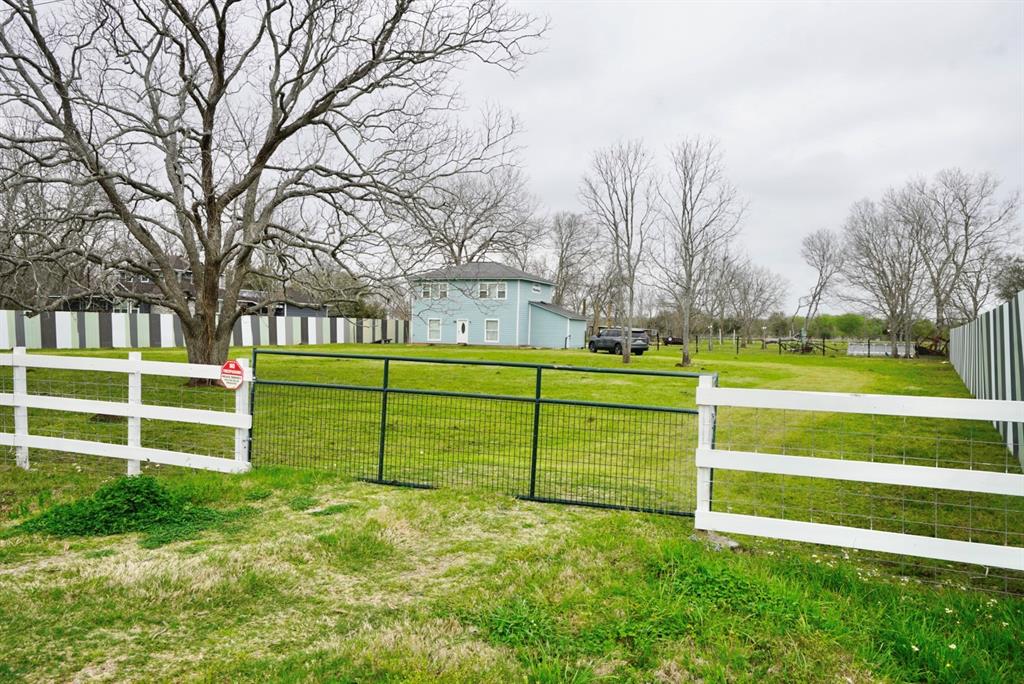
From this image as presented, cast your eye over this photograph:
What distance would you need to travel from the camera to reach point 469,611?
12.2ft

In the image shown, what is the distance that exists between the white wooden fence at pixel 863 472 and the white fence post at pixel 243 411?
473cm

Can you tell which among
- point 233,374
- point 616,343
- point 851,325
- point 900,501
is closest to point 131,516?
point 233,374

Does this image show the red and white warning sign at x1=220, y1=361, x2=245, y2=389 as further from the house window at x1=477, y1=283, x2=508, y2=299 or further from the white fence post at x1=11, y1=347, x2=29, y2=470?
the house window at x1=477, y1=283, x2=508, y2=299

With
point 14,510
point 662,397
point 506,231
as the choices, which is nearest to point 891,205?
point 662,397

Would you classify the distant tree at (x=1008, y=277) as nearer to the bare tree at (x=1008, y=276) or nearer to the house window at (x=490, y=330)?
the bare tree at (x=1008, y=276)

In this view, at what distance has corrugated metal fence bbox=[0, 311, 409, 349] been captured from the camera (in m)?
29.6

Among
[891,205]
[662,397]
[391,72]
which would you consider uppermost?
[891,205]

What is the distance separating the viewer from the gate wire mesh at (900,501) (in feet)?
16.4

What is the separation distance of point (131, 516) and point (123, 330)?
33624mm

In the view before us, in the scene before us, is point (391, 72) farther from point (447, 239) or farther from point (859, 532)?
point (859, 532)

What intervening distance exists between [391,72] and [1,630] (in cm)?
1388

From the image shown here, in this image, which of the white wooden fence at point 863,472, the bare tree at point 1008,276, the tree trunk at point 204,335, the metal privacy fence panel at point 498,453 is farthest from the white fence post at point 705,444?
the bare tree at point 1008,276

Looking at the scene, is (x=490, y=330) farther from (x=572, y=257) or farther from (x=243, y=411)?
(x=243, y=411)

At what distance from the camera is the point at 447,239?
1443 cm
